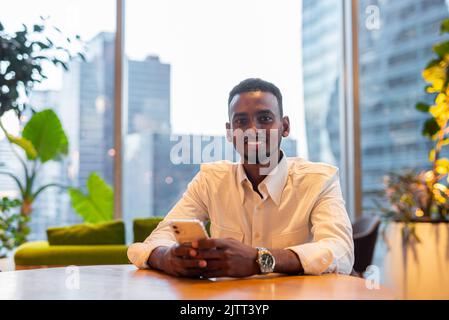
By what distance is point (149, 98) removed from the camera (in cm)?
503

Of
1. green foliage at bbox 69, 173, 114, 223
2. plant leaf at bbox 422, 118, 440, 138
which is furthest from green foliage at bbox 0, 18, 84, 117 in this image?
plant leaf at bbox 422, 118, 440, 138

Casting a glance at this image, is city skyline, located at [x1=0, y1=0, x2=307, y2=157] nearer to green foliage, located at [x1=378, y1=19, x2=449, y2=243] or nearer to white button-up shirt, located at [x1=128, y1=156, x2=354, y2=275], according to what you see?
green foliage, located at [x1=378, y1=19, x2=449, y2=243]

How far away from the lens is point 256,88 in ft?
5.85

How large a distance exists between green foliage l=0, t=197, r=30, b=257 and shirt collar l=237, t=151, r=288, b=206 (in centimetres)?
280

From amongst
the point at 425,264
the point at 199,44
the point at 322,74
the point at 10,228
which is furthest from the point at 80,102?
the point at 425,264

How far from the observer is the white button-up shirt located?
1624mm

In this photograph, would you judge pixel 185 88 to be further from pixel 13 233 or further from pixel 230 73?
pixel 13 233

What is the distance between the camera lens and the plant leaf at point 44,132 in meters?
4.46

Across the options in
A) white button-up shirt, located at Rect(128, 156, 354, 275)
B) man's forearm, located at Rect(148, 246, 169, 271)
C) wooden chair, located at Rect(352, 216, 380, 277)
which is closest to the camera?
man's forearm, located at Rect(148, 246, 169, 271)

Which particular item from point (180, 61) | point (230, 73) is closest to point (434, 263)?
point (230, 73)

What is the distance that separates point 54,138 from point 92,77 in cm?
79

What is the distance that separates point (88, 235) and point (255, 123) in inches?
65.8

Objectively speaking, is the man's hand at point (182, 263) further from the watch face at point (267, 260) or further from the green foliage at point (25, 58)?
the green foliage at point (25, 58)
